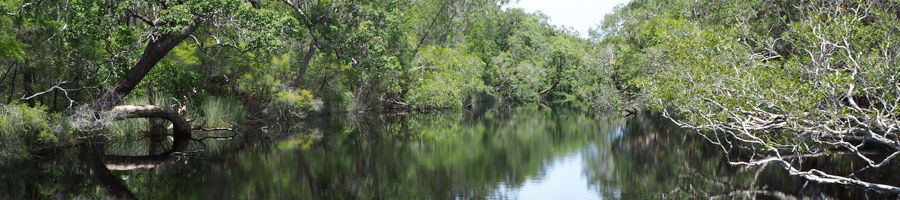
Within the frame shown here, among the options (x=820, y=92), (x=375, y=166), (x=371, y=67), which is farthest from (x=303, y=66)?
(x=820, y=92)

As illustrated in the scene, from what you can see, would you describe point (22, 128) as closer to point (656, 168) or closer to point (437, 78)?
point (656, 168)

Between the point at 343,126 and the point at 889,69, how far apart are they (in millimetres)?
25621

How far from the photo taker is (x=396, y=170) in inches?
691

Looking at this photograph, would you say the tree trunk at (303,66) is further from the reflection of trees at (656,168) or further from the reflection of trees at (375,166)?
the reflection of trees at (656,168)

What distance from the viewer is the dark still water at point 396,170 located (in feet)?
45.8

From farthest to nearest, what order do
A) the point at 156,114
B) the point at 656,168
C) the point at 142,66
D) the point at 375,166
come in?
the point at 156,114, the point at 142,66, the point at 375,166, the point at 656,168

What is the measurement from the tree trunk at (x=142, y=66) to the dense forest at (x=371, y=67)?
4 cm

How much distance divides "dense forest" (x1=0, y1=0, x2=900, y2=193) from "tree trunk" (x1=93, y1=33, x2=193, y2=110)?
4 cm

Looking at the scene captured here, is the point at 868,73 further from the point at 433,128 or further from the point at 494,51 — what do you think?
the point at 494,51

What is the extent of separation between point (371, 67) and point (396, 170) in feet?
24.0

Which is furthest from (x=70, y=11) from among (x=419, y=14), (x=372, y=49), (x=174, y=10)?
(x=419, y=14)

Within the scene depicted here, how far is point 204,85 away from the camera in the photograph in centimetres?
2783

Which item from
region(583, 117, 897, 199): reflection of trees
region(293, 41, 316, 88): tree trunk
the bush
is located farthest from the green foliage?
A: the bush

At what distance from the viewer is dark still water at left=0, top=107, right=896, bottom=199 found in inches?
549
